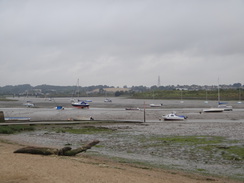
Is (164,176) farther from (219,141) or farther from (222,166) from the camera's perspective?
(219,141)

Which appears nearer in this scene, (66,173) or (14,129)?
(66,173)

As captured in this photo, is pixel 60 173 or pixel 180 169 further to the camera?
pixel 180 169

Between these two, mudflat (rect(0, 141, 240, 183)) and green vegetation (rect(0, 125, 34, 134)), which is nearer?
mudflat (rect(0, 141, 240, 183))

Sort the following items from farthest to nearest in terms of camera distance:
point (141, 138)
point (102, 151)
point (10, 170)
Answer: point (141, 138)
point (102, 151)
point (10, 170)

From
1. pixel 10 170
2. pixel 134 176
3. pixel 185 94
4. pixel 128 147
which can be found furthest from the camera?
pixel 185 94

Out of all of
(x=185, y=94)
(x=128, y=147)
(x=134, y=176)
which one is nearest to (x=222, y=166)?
(x=134, y=176)

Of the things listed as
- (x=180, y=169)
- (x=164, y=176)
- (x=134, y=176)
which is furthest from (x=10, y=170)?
(x=180, y=169)

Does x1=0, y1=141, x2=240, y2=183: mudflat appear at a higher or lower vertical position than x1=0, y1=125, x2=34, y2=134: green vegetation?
higher

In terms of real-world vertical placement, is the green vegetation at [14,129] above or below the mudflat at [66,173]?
below

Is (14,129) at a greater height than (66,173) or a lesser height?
lesser

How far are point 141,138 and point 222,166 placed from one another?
11.9 metres

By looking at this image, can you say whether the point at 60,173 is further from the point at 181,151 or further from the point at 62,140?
the point at 62,140

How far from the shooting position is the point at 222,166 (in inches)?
698

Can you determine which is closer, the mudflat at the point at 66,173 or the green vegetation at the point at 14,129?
the mudflat at the point at 66,173
